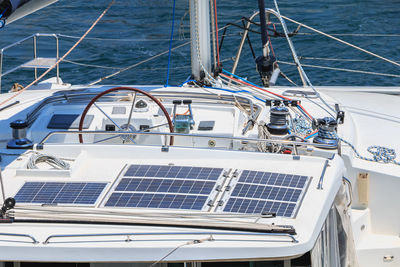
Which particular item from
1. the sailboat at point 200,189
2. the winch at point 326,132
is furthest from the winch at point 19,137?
the winch at point 326,132

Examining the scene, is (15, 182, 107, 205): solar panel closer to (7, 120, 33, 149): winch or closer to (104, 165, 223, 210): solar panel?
(104, 165, 223, 210): solar panel

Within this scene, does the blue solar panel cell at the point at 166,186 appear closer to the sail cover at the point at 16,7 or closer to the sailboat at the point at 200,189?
the sailboat at the point at 200,189

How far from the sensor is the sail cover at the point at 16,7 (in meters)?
4.52

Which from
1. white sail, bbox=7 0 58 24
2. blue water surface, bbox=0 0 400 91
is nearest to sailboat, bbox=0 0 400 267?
white sail, bbox=7 0 58 24

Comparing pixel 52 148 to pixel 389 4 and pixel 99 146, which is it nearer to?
pixel 99 146

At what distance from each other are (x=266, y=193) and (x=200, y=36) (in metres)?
4.05

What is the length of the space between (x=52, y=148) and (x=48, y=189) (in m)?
0.71

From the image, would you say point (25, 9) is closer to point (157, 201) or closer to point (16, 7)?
point (16, 7)

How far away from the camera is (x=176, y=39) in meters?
17.0

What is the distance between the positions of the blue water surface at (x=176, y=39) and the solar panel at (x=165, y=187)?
7286 mm

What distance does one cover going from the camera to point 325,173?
4.38 metres

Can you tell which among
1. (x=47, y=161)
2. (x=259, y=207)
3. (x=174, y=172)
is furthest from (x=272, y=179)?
(x=47, y=161)

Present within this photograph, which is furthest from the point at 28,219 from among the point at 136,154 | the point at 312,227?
the point at 312,227

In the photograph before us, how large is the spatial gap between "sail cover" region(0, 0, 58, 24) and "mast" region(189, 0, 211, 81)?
8.37 ft
